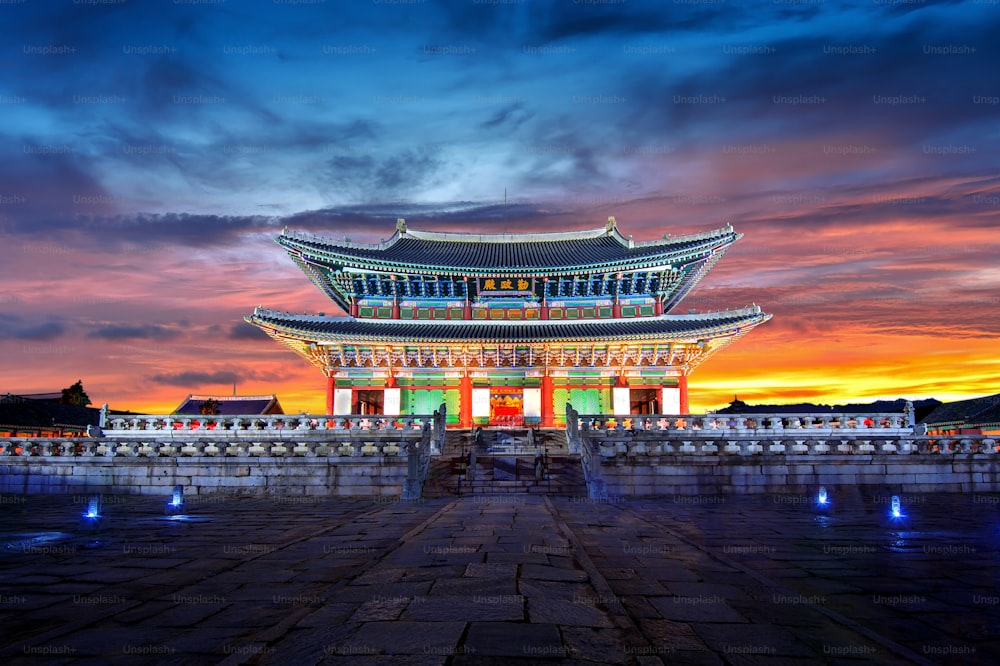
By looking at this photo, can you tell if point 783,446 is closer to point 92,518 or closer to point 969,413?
point 92,518

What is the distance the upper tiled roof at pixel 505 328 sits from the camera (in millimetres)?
27969

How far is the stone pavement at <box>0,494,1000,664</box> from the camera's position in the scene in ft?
13.2

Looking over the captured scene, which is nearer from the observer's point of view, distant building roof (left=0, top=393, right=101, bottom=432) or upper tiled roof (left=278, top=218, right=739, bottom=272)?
upper tiled roof (left=278, top=218, right=739, bottom=272)

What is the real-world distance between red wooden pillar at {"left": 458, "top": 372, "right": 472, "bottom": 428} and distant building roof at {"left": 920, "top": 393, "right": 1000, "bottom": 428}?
91.9ft

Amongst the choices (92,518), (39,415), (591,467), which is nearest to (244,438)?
(92,518)

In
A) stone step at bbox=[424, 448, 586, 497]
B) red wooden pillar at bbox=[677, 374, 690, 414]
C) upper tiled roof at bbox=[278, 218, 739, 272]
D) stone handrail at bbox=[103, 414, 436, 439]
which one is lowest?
stone step at bbox=[424, 448, 586, 497]

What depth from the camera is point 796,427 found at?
21344mm

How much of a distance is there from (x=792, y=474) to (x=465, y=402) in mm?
17052

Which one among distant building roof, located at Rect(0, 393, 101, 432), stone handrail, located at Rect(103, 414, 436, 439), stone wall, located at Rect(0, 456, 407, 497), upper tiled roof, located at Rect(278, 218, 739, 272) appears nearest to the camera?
stone wall, located at Rect(0, 456, 407, 497)

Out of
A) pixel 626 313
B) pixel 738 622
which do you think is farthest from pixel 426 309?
pixel 738 622

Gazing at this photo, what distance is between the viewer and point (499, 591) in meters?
5.00

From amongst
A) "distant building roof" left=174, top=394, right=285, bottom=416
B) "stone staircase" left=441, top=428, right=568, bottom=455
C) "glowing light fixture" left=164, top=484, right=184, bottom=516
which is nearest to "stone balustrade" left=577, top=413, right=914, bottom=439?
"stone staircase" left=441, top=428, right=568, bottom=455

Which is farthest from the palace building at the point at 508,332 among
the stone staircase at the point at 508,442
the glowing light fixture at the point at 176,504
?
the glowing light fixture at the point at 176,504

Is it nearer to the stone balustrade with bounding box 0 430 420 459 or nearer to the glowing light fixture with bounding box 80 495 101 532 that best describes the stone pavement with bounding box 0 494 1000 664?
the glowing light fixture with bounding box 80 495 101 532
